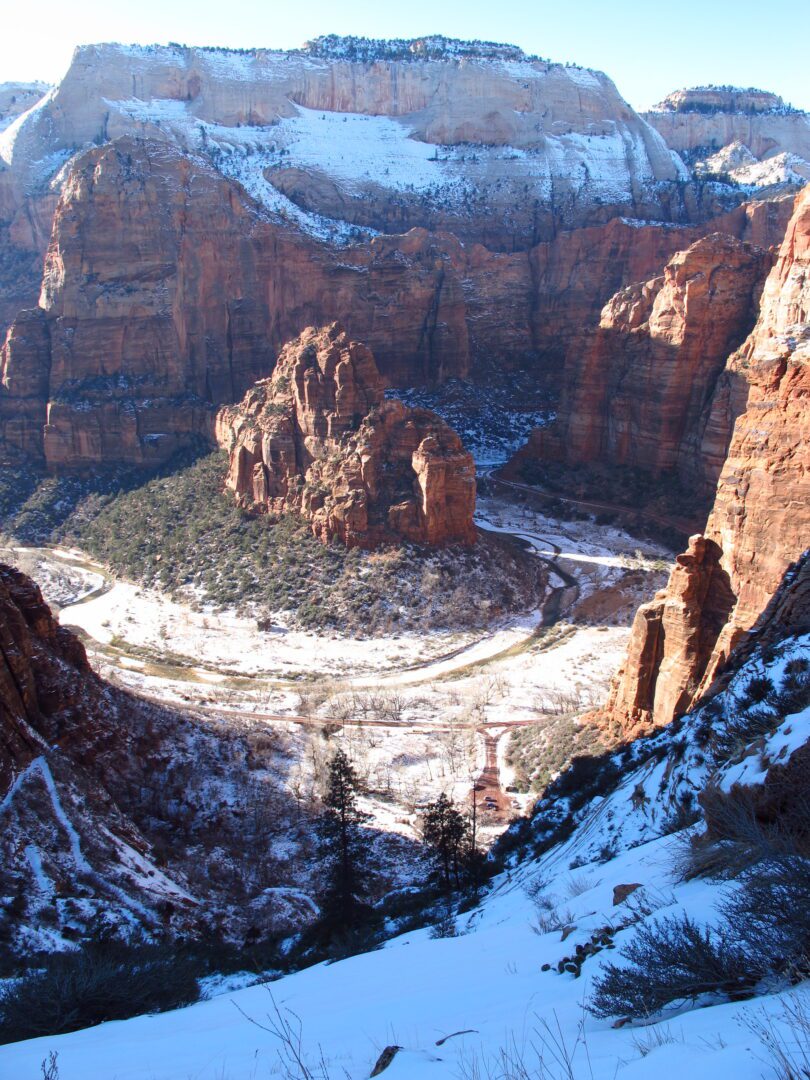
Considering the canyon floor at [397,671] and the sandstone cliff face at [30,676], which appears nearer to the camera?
the sandstone cliff face at [30,676]

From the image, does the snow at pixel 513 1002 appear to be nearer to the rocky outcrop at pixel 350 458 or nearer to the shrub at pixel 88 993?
the shrub at pixel 88 993

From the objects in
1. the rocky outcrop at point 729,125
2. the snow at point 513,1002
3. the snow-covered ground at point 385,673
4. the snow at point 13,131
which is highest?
the rocky outcrop at point 729,125

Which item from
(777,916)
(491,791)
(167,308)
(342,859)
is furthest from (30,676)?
(167,308)

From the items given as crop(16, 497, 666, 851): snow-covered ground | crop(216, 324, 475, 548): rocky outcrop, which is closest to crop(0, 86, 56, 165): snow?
crop(216, 324, 475, 548): rocky outcrop

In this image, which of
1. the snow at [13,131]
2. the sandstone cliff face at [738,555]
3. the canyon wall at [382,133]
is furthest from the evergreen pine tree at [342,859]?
the snow at [13,131]

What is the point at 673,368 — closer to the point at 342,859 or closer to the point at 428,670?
the point at 428,670

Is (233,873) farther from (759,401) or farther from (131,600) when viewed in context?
(131,600)
